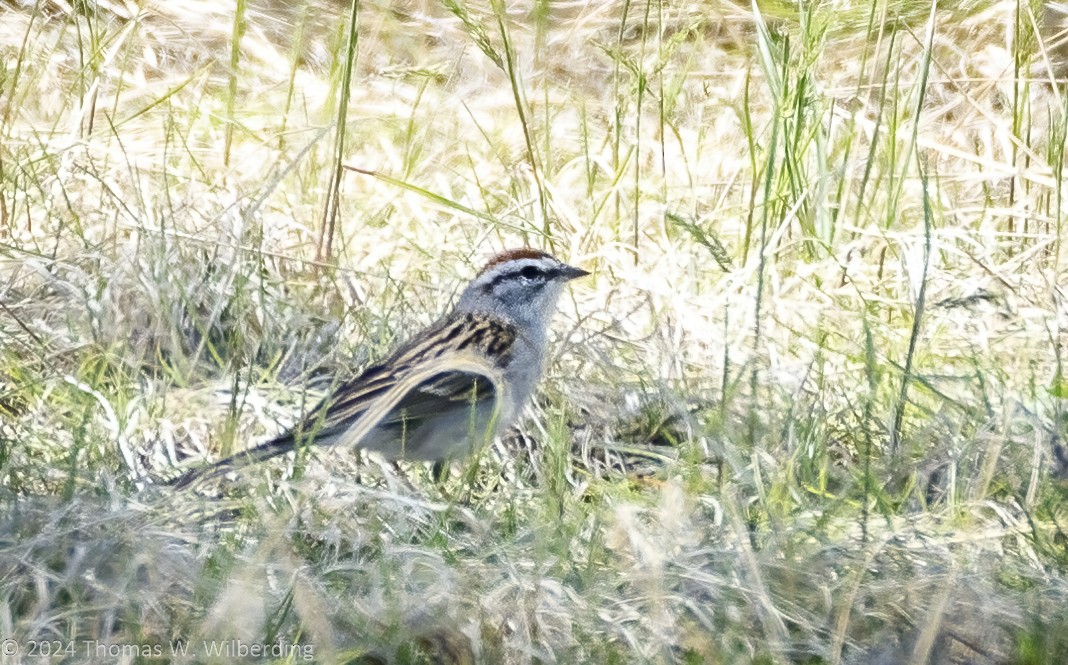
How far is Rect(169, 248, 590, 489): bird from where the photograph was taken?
4.06 m

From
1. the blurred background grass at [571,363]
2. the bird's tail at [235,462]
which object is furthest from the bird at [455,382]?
the blurred background grass at [571,363]

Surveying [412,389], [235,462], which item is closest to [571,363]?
[412,389]

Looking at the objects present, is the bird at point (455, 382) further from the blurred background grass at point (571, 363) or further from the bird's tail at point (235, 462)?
the blurred background grass at point (571, 363)

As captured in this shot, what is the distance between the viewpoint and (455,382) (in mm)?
4414

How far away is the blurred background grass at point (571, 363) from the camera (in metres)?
3.09

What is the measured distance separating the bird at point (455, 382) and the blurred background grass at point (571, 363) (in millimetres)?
119

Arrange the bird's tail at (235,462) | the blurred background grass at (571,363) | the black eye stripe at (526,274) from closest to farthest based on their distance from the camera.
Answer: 1. the blurred background grass at (571,363)
2. the bird's tail at (235,462)
3. the black eye stripe at (526,274)

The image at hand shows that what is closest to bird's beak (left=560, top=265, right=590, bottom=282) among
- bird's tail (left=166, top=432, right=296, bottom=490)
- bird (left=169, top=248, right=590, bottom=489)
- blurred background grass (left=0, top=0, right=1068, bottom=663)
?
bird (left=169, top=248, right=590, bottom=489)

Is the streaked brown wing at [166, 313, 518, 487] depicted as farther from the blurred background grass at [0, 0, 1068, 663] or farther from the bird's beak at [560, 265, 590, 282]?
the bird's beak at [560, 265, 590, 282]

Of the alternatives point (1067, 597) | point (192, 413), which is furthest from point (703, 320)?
point (1067, 597)

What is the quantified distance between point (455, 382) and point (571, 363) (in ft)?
2.06

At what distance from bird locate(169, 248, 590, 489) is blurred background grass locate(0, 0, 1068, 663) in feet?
0.39

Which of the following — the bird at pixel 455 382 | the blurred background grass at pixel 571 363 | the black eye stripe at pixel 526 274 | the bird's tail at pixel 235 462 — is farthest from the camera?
the black eye stripe at pixel 526 274

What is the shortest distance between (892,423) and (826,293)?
44.9 inches
